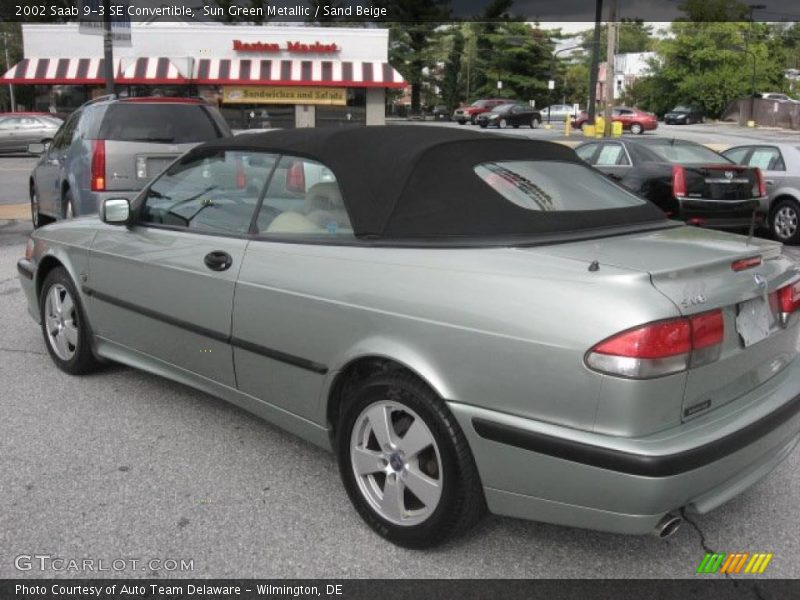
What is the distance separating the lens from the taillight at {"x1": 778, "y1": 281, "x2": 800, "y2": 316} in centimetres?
289

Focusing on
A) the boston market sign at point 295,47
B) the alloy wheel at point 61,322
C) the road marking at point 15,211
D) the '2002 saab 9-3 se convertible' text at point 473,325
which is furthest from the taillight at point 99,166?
the boston market sign at point 295,47

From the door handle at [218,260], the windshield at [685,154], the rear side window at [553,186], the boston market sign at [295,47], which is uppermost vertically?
the boston market sign at [295,47]

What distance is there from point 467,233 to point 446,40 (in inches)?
3010

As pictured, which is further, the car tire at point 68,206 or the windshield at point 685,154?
the windshield at point 685,154

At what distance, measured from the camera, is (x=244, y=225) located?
11.5ft

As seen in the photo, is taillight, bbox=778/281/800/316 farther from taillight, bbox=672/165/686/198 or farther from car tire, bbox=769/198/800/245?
car tire, bbox=769/198/800/245

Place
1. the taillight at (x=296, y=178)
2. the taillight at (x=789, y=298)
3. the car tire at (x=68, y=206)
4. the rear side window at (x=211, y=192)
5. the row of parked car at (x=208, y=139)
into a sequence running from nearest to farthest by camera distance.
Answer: the taillight at (x=789, y=298)
the taillight at (x=296, y=178)
the rear side window at (x=211, y=192)
the row of parked car at (x=208, y=139)
the car tire at (x=68, y=206)

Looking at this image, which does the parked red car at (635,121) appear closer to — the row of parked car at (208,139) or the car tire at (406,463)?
the row of parked car at (208,139)

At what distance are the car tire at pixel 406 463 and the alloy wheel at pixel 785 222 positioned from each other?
32.5 feet

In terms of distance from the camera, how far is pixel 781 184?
36.0ft

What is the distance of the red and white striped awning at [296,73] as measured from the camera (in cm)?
3141

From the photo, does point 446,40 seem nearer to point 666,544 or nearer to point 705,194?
point 705,194

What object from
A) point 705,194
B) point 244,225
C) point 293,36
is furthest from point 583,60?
point 244,225

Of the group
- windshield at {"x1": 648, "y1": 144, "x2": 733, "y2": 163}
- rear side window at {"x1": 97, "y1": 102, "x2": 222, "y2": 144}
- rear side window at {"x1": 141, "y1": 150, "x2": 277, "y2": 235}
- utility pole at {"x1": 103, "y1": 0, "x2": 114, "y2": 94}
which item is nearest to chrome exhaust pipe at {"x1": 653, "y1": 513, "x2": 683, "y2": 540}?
rear side window at {"x1": 141, "y1": 150, "x2": 277, "y2": 235}
